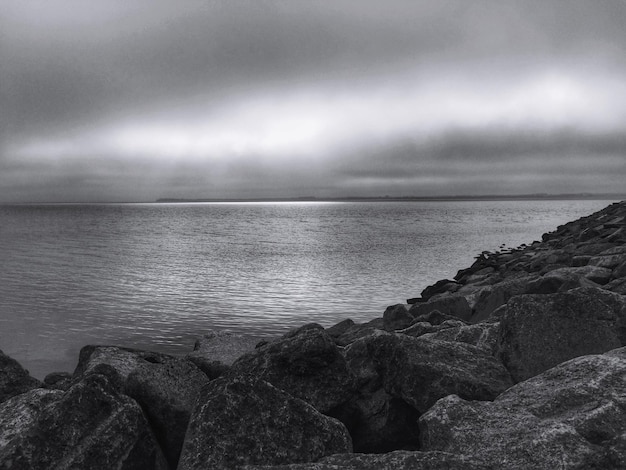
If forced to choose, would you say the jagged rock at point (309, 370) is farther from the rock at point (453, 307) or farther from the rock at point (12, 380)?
the rock at point (453, 307)

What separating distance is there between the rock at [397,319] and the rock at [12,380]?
7100 millimetres

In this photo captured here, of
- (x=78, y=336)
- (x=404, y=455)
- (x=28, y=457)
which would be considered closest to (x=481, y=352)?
(x=404, y=455)

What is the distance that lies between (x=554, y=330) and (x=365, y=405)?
6.71 ft

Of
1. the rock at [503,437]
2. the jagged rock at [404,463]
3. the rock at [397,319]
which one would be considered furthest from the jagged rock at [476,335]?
the rock at [397,319]

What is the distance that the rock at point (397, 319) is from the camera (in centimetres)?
1112

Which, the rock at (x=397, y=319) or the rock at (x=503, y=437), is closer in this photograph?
the rock at (x=503, y=437)

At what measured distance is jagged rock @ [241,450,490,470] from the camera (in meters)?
3.02

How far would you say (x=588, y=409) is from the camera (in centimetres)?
370

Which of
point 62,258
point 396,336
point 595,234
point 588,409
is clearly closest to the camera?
point 588,409

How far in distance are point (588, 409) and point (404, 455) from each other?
1.51 meters

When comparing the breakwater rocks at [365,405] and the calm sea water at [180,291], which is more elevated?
the breakwater rocks at [365,405]

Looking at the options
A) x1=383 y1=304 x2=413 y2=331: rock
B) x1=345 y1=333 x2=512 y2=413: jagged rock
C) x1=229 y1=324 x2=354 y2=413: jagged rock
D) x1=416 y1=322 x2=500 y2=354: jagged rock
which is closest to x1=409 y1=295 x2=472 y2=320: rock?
x1=383 y1=304 x2=413 y2=331: rock

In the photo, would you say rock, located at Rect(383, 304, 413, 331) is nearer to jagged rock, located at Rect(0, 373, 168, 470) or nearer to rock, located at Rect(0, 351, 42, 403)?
rock, located at Rect(0, 351, 42, 403)

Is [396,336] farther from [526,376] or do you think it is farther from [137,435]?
[137,435]
